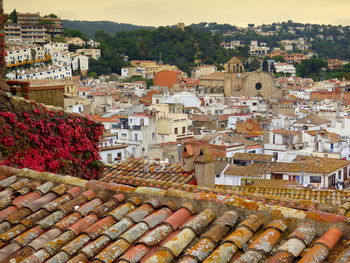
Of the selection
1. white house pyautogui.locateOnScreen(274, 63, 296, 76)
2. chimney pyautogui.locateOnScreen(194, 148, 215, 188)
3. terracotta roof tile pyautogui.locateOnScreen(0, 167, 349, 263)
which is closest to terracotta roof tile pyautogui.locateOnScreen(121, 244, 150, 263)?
terracotta roof tile pyautogui.locateOnScreen(0, 167, 349, 263)

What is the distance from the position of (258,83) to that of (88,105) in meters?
39.2

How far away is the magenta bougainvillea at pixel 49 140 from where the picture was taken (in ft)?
22.3

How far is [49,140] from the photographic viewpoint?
736 cm

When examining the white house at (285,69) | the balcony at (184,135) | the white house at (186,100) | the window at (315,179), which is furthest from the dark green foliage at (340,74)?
the window at (315,179)

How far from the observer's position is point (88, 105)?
1912 inches

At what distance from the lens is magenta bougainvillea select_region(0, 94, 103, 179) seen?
6785 mm

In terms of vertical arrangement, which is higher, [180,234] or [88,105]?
[180,234]

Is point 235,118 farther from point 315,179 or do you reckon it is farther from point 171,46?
point 171,46

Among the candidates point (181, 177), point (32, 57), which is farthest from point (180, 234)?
point (32, 57)

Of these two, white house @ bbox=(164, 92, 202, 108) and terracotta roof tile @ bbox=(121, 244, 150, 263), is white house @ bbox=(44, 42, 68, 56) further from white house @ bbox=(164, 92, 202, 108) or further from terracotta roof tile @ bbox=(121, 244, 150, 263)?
terracotta roof tile @ bbox=(121, 244, 150, 263)

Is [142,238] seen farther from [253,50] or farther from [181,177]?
[253,50]

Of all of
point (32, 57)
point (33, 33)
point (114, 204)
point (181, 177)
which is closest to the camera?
point (114, 204)

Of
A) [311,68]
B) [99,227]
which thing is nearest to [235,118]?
[99,227]

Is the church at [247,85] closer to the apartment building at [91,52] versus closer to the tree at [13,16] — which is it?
the apartment building at [91,52]
